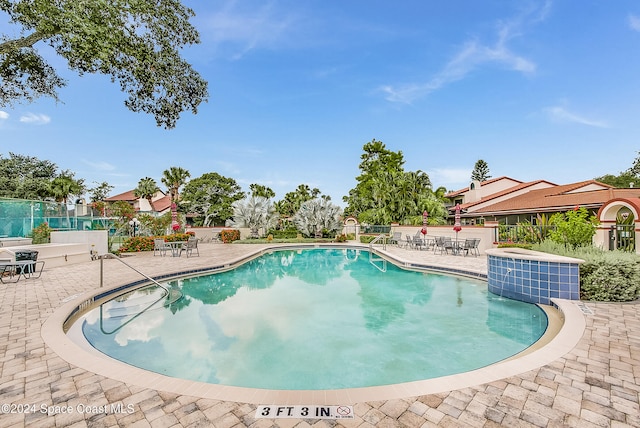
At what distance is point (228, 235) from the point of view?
24.2 meters

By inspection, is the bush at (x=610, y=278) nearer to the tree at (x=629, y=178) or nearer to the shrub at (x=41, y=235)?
the shrub at (x=41, y=235)

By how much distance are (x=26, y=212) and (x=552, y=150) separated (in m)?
34.9

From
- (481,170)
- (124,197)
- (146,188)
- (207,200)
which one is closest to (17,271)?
(207,200)

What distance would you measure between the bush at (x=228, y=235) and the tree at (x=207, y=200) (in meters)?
14.1

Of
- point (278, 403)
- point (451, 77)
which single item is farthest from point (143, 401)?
point (451, 77)

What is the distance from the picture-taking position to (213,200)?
39.5 meters

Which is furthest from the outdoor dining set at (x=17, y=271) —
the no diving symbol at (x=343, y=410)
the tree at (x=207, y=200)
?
the tree at (x=207, y=200)

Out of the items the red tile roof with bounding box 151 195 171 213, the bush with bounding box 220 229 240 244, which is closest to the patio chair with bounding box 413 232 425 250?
the bush with bounding box 220 229 240 244

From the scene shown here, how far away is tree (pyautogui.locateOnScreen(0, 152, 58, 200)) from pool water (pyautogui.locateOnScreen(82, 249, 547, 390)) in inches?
1444

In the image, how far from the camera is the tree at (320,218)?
25391mm

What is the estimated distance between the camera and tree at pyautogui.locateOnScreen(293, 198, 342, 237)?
2539 centimetres

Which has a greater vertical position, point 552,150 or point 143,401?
point 552,150

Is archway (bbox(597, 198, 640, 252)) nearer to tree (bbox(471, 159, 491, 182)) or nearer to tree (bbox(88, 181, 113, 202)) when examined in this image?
tree (bbox(471, 159, 491, 182))

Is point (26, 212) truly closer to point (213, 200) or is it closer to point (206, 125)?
point (206, 125)
